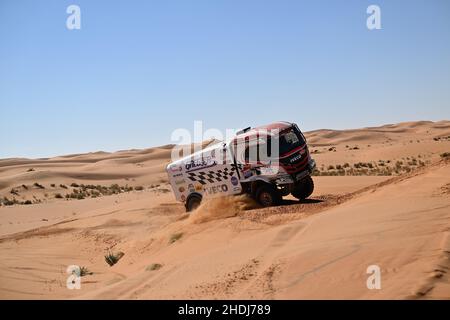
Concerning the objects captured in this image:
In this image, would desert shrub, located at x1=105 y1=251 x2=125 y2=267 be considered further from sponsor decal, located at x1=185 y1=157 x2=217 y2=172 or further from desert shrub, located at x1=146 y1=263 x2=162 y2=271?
sponsor decal, located at x1=185 y1=157 x2=217 y2=172

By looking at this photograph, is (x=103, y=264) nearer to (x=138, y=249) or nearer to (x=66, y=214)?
(x=138, y=249)

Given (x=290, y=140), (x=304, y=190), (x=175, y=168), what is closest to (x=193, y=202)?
(x=175, y=168)

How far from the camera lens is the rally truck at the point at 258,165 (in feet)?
45.4

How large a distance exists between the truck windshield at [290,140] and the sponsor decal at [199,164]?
6.71 feet

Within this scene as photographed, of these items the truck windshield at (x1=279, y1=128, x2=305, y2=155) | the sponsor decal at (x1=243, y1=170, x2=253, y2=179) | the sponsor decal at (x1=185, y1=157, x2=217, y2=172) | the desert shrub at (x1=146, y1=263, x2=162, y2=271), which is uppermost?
the truck windshield at (x1=279, y1=128, x2=305, y2=155)

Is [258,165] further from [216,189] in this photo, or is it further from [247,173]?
[216,189]

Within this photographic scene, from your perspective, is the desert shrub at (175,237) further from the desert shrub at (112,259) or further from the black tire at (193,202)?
the black tire at (193,202)

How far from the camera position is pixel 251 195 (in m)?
14.1

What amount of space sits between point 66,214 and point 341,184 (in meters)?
12.4

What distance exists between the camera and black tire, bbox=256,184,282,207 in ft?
44.9

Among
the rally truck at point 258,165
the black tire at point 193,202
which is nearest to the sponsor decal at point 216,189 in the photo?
the rally truck at point 258,165

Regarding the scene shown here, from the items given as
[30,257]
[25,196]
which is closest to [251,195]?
[30,257]

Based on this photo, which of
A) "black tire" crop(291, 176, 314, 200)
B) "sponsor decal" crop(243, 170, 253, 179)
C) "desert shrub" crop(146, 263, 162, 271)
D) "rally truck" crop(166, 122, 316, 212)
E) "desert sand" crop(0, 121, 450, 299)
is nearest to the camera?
"desert sand" crop(0, 121, 450, 299)

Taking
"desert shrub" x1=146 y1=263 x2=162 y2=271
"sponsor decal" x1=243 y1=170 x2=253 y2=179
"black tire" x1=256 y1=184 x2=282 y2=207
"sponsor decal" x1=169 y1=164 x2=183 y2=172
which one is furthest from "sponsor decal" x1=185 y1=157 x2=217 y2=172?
"desert shrub" x1=146 y1=263 x2=162 y2=271
